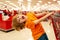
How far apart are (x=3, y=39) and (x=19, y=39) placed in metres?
0.60

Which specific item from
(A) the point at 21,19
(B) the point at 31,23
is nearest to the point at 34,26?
(B) the point at 31,23

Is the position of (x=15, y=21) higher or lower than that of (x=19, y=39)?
higher

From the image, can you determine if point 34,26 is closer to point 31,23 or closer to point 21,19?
point 31,23

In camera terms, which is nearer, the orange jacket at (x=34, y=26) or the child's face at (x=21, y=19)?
the child's face at (x=21, y=19)

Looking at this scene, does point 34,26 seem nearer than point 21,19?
No

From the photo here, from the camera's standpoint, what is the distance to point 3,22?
6238 mm

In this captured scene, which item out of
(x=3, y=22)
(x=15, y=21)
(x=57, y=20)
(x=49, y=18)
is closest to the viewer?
(x=15, y=21)

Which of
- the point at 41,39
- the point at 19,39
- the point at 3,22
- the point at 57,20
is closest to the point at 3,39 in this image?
the point at 19,39

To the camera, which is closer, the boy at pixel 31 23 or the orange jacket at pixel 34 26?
the boy at pixel 31 23

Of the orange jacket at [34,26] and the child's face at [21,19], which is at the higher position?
the child's face at [21,19]

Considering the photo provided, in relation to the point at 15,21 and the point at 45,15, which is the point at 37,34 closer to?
the point at 45,15

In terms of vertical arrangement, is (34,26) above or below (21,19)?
below

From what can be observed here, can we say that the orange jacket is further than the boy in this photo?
Yes

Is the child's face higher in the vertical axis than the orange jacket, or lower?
higher
